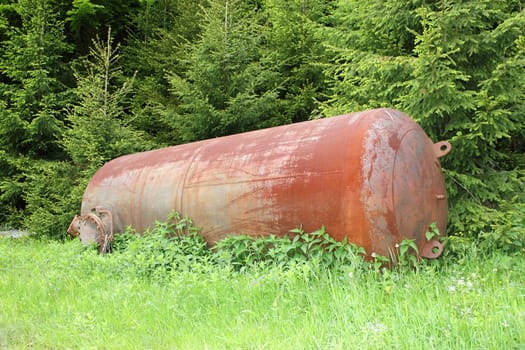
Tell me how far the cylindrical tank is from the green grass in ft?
1.38

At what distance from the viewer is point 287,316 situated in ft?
10.2

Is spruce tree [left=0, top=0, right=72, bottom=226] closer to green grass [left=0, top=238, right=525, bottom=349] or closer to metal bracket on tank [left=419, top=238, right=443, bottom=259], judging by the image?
green grass [left=0, top=238, right=525, bottom=349]

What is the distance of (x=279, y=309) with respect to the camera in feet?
10.4

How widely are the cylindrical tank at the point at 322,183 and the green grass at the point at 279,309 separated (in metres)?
0.42

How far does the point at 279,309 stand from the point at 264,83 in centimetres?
725

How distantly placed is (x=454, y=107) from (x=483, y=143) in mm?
701

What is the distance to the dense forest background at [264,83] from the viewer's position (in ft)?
17.1

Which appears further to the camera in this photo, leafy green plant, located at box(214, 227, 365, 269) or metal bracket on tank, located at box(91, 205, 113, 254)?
metal bracket on tank, located at box(91, 205, 113, 254)

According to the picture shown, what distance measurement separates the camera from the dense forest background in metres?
5.22

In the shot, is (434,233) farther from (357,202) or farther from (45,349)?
(45,349)

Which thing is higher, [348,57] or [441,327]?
[348,57]

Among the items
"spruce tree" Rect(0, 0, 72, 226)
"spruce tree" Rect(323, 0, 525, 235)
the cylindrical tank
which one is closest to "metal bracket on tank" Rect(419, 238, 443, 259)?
the cylindrical tank

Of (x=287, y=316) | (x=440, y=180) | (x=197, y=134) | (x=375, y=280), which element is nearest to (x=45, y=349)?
(x=287, y=316)

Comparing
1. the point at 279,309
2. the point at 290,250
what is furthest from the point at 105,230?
the point at 279,309
